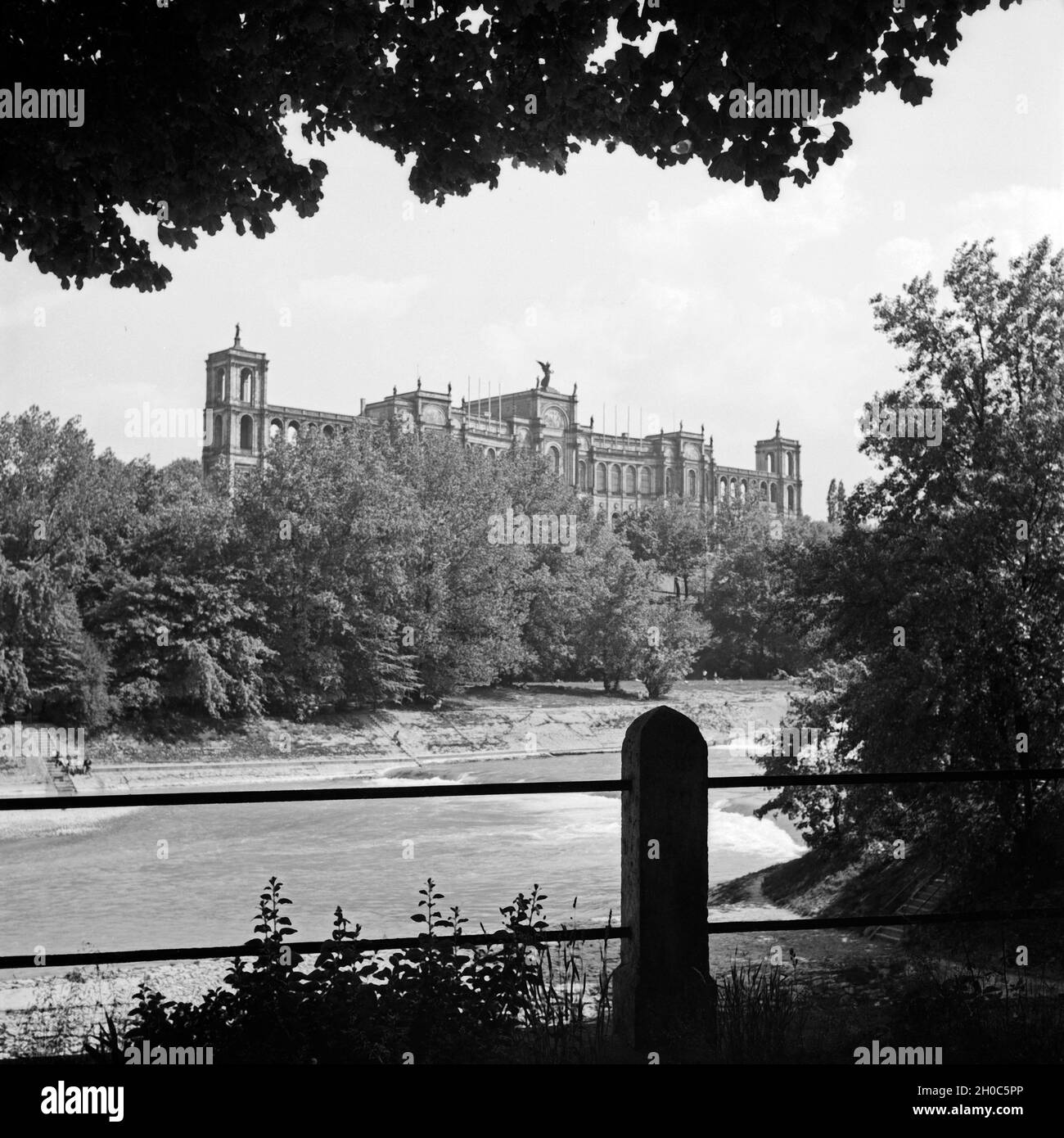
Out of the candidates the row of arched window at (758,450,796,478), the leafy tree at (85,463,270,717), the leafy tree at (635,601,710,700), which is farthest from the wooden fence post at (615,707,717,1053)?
the row of arched window at (758,450,796,478)

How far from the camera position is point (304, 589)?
2121 inches

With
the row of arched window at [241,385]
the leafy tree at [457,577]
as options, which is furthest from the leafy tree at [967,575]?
the row of arched window at [241,385]

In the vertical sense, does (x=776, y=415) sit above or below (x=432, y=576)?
above

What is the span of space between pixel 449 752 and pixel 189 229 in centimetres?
4758

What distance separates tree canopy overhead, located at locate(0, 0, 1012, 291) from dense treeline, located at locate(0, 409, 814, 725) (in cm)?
3447

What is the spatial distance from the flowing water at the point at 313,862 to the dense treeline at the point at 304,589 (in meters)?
7.20

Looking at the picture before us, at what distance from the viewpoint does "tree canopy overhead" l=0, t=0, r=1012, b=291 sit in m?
5.87

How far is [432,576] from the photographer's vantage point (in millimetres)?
59281

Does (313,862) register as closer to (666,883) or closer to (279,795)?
(666,883)

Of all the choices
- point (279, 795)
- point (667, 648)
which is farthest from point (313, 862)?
point (667, 648)

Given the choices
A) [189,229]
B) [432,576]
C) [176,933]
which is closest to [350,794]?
[189,229]

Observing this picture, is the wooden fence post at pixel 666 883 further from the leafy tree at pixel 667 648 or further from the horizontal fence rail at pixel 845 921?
the leafy tree at pixel 667 648
